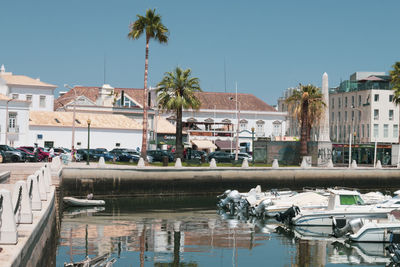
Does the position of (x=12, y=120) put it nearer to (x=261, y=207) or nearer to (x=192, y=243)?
(x=261, y=207)

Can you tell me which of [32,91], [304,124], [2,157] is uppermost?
[32,91]

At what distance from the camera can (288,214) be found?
1518 inches

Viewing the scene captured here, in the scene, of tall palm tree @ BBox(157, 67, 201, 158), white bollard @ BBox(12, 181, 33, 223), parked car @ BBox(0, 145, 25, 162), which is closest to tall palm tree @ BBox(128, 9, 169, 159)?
tall palm tree @ BBox(157, 67, 201, 158)

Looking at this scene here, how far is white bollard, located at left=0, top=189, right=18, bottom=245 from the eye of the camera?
16031mm

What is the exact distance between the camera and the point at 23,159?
60219 mm

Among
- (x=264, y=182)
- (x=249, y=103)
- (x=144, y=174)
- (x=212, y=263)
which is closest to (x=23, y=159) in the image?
(x=144, y=174)

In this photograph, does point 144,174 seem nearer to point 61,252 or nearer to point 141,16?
point 141,16

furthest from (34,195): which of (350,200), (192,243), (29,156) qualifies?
(29,156)

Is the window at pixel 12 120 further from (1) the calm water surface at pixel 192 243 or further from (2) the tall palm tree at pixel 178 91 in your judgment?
(1) the calm water surface at pixel 192 243

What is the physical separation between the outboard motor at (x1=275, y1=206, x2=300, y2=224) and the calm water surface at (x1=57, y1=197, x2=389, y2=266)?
69 centimetres

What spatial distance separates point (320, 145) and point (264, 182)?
12195mm

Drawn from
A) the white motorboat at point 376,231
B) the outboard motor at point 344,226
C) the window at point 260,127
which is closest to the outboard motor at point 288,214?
the outboard motor at point 344,226

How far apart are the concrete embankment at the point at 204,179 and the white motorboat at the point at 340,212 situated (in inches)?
783

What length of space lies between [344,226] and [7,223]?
74.5 ft
